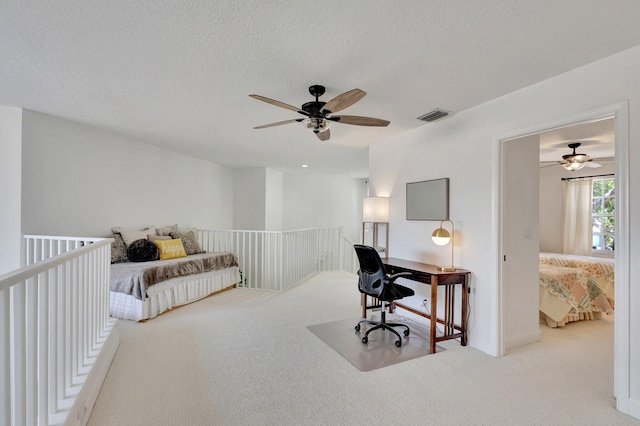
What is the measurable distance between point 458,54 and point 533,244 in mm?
2286

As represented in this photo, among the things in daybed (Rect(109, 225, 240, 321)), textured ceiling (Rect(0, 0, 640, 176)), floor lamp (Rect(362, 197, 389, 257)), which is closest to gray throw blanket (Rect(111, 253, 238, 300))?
daybed (Rect(109, 225, 240, 321))

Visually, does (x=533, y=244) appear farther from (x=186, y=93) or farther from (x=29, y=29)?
(x=29, y=29)

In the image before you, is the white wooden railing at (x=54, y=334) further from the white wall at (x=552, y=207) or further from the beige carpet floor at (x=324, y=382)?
the white wall at (x=552, y=207)

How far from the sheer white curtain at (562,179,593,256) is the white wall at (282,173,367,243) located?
479cm

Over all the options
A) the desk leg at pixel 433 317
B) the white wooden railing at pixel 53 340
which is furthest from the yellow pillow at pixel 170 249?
the desk leg at pixel 433 317

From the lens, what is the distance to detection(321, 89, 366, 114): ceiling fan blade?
212 cm

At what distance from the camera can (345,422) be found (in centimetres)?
190

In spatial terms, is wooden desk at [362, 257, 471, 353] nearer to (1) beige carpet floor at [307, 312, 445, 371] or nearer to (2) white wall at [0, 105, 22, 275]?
(1) beige carpet floor at [307, 312, 445, 371]

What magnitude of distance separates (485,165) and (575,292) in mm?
2309

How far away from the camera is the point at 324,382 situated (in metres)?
2.37

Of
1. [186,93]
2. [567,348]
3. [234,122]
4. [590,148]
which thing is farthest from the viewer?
[590,148]

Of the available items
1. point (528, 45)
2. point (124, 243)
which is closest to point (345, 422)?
point (528, 45)

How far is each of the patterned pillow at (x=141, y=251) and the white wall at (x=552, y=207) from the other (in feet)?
22.8

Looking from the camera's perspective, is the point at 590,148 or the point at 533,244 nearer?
the point at 533,244
